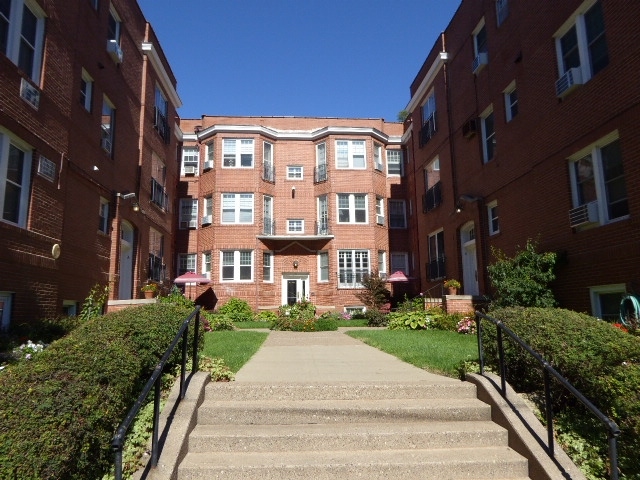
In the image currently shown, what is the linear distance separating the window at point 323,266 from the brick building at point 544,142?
716 centimetres

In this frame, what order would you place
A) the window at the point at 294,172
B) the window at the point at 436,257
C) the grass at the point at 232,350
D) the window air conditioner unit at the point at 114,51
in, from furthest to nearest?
the window at the point at 294,172 < the window at the point at 436,257 < the window air conditioner unit at the point at 114,51 < the grass at the point at 232,350

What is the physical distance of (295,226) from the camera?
27.2 metres

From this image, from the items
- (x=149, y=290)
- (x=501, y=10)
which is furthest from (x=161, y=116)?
(x=501, y=10)

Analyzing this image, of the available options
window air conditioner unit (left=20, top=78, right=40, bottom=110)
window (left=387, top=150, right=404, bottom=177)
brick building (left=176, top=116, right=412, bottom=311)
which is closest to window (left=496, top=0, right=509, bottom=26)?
brick building (left=176, top=116, right=412, bottom=311)

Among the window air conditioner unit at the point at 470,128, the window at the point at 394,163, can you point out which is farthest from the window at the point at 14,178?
the window at the point at 394,163

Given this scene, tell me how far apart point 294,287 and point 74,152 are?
15509mm

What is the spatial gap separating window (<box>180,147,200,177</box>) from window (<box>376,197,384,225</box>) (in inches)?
422

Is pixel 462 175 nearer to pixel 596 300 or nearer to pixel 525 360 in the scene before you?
pixel 596 300

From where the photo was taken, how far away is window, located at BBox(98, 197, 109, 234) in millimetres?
14844

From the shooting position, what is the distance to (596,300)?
10.4 metres

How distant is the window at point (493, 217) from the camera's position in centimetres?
1546

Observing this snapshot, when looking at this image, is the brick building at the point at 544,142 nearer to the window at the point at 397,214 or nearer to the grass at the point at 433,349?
the grass at the point at 433,349

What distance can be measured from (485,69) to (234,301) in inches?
602

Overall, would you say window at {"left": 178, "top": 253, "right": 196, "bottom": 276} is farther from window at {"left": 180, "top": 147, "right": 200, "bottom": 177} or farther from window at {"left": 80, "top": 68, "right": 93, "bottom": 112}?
window at {"left": 80, "top": 68, "right": 93, "bottom": 112}
